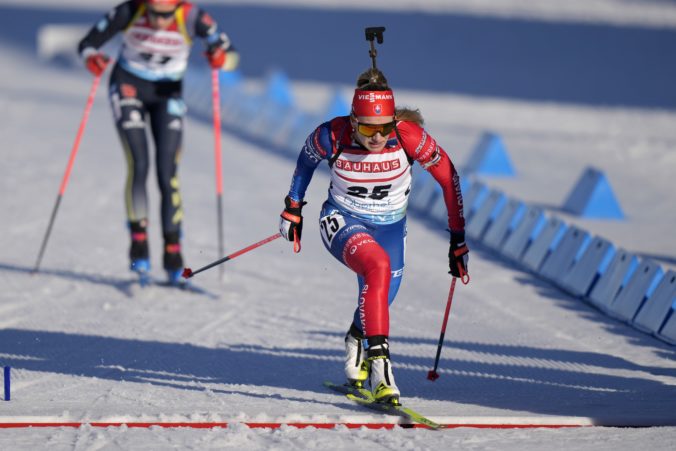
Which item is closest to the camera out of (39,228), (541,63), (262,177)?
(39,228)

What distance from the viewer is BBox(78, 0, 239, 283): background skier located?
34.4 ft

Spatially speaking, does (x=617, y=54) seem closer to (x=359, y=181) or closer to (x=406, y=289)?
(x=406, y=289)

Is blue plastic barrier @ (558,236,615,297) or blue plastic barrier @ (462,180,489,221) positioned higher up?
blue plastic barrier @ (558,236,615,297)

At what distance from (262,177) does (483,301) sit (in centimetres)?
612

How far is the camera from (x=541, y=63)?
2859 cm

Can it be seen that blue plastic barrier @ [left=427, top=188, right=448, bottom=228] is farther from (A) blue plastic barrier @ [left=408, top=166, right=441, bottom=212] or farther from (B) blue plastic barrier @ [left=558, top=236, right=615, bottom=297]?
(B) blue plastic barrier @ [left=558, top=236, right=615, bottom=297]

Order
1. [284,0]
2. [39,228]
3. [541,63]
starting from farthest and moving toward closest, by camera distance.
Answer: [284,0] < [541,63] < [39,228]

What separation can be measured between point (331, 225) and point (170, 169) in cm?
337

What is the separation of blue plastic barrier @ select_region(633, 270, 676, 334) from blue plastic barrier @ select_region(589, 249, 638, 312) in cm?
49

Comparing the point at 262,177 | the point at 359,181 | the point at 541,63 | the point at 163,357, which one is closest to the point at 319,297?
the point at 163,357

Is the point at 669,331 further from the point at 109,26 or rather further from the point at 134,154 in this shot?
the point at 109,26

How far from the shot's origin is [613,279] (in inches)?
420

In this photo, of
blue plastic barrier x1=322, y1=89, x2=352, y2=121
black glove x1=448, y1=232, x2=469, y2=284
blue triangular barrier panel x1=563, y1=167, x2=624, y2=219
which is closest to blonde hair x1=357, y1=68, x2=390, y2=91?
black glove x1=448, y1=232, x2=469, y2=284

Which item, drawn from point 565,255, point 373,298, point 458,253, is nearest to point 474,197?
point 565,255
